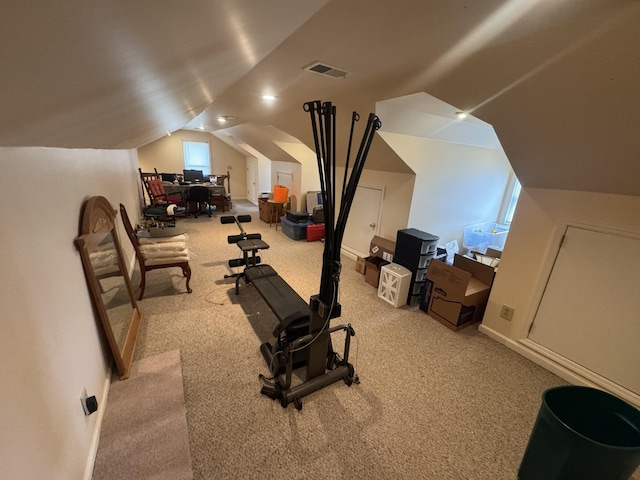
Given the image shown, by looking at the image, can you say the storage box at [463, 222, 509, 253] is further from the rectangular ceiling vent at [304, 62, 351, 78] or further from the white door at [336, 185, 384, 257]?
the rectangular ceiling vent at [304, 62, 351, 78]

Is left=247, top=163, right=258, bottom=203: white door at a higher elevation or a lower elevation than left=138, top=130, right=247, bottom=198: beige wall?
lower

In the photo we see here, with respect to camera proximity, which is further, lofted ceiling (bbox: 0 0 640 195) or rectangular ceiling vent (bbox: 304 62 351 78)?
rectangular ceiling vent (bbox: 304 62 351 78)

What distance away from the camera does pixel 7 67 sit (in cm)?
39

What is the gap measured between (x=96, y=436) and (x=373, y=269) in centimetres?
291

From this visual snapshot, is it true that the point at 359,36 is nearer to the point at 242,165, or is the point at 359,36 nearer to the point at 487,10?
the point at 487,10

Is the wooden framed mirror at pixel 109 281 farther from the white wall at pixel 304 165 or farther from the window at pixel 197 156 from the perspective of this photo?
the window at pixel 197 156

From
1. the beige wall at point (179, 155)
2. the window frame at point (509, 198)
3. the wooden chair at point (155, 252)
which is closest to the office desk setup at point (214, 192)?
the beige wall at point (179, 155)

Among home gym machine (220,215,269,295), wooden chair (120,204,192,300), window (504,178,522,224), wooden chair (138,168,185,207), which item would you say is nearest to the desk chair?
wooden chair (138,168,185,207)

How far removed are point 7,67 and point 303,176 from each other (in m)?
5.86

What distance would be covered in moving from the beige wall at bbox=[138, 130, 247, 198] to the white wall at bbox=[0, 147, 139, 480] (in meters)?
7.77

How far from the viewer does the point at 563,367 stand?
2209mm

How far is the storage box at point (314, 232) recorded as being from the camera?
5270 mm

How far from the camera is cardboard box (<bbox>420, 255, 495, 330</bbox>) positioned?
2625 millimetres

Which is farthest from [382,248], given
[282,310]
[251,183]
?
[251,183]
